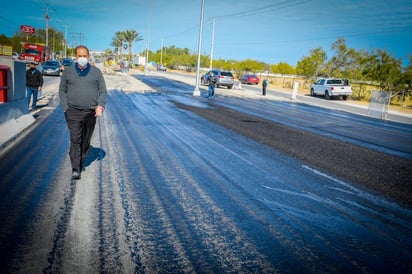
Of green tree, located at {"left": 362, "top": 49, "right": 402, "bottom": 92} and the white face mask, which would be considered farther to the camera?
green tree, located at {"left": 362, "top": 49, "right": 402, "bottom": 92}

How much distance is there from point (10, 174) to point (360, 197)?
18.2ft

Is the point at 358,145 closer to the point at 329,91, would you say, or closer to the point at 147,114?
the point at 147,114

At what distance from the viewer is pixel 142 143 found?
25.6 ft

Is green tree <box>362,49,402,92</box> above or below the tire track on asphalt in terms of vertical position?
above

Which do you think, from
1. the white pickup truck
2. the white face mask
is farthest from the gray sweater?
the white pickup truck

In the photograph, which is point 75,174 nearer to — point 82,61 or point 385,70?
point 82,61

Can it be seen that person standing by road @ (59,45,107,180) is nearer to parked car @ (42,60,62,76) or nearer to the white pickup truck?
parked car @ (42,60,62,76)

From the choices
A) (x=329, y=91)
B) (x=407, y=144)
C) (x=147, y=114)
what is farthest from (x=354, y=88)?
(x=147, y=114)

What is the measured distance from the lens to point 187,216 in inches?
157

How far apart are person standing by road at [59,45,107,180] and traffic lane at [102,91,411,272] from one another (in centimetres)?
79

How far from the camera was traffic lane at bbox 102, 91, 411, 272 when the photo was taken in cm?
321

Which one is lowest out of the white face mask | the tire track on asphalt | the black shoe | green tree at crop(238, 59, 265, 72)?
the tire track on asphalt

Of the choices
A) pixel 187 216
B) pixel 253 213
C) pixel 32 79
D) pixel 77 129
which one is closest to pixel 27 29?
pixel 32 79

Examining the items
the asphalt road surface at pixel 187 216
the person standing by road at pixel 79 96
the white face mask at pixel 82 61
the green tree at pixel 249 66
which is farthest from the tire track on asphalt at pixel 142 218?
the green tree at pixel 249 66
